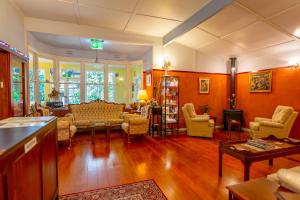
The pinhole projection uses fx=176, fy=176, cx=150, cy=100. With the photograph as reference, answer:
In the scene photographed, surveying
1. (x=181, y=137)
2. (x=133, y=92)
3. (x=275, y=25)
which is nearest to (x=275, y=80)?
(x=275, y=25)

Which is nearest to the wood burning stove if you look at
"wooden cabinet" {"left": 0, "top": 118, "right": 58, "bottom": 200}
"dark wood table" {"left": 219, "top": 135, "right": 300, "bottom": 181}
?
"dark wood table" {"left": 219, "top": 135, "right": 300, "bottom": 181}

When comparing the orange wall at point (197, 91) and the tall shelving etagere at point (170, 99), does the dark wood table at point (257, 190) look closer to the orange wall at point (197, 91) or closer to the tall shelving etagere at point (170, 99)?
the tall shelving etagere at point (170, 99)

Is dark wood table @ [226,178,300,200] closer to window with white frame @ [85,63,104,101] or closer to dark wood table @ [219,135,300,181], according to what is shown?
dark wood table @ [219,135,300,181]

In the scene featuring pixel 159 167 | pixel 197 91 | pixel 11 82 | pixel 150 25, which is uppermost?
pixel 150 25

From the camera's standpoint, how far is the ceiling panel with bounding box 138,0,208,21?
3.79m

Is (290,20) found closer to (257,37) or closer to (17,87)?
(257,37)

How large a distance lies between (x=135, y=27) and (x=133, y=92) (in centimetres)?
291

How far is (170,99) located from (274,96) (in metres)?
3.15

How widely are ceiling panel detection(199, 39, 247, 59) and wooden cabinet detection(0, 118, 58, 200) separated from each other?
5087mm

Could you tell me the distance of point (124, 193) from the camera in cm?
235

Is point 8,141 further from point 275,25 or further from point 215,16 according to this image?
point 275,25

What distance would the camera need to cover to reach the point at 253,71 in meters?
5.95

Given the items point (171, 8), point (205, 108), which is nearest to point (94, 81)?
point (171, 8)

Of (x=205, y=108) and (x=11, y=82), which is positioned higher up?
(x=11, y=82)
